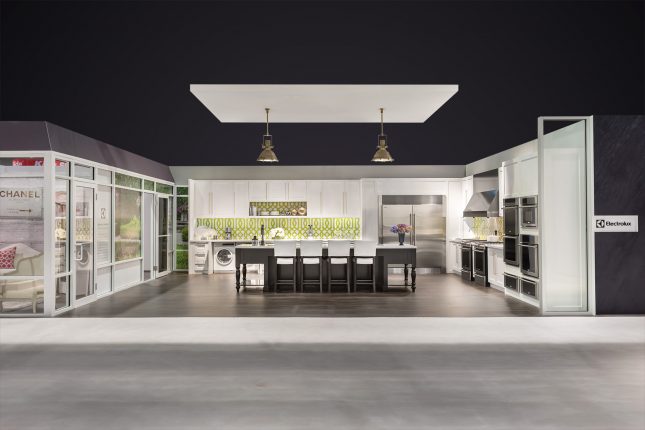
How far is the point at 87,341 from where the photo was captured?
4848 millimetres

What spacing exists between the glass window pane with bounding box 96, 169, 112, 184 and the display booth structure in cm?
2

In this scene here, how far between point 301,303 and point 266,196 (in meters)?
4.94

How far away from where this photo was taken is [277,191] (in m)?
11.6

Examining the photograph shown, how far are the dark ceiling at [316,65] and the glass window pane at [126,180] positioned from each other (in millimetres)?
2286

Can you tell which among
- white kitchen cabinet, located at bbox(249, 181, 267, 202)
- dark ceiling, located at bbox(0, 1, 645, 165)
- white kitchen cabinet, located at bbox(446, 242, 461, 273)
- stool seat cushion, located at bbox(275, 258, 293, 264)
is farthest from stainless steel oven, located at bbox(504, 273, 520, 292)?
white kitchen cabinet, located at bbox(249, 181, 267, 202)

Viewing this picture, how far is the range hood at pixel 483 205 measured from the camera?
352 inches

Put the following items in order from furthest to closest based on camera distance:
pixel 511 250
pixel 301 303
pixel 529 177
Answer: pixel 511 250 < pixel 529 177 < pixel 301 303

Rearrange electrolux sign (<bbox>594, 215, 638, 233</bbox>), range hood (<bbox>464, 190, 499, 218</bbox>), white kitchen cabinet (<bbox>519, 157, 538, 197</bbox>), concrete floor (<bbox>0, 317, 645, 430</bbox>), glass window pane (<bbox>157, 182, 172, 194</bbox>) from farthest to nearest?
glass window pane (<bbox>157, 182, 172, 194</bbox>), range hood (<bbox>464, 190, 499, 218</bbox>), white kitchen cabinet (<bbox>519, 157, 538, 197</bbox>), electrolux sign (<bbox>594, 215, 638, 233</bbox>), concrete floor (<bbox>0, 317, 645, 430</bbox>)

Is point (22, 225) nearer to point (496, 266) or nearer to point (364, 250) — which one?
point (364, 250)

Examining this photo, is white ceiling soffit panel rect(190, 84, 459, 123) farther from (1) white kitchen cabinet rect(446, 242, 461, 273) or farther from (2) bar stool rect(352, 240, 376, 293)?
(1) white kitchen cabinet rect(446, 242, 461, 273)

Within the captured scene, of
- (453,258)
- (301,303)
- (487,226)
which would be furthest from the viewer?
(453,258)

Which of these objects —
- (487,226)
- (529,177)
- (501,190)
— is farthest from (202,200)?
(529,177)

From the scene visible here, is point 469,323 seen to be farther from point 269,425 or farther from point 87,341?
point 87,341

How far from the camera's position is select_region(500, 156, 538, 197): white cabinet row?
23.5 ft
